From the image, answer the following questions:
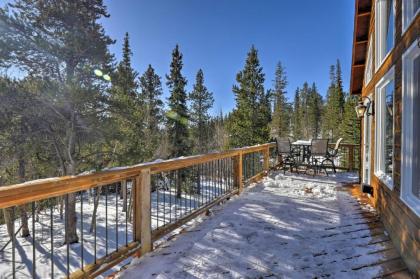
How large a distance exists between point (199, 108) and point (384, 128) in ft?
60.2

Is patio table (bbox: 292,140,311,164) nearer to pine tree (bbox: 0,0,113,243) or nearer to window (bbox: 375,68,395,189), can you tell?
window (bbox: 375,68,395,189)

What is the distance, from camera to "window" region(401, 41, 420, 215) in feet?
7.20

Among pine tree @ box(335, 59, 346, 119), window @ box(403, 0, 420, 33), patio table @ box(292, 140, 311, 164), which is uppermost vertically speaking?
pine tree @ box(335, 59, 346, 119)

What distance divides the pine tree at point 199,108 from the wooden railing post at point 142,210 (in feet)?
60.7

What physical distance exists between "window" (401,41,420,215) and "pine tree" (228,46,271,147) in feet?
43.2

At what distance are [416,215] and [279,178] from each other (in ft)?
13.8

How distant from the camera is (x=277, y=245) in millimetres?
2557

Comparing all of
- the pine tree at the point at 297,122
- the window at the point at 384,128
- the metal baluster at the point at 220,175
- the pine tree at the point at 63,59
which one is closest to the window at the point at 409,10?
the window at the point at 384,128

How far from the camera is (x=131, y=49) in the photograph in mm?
16625

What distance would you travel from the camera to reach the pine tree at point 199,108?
21234 mm

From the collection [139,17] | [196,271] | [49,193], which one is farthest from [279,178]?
[139,17]

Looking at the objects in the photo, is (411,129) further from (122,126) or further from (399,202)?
(122,126)

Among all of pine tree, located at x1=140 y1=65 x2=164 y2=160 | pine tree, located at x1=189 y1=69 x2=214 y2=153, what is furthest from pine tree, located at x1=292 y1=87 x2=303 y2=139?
pine tree, located at x1=140 y1=65 x2=164 y2=160

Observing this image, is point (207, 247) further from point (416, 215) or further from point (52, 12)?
point (52, 12)
